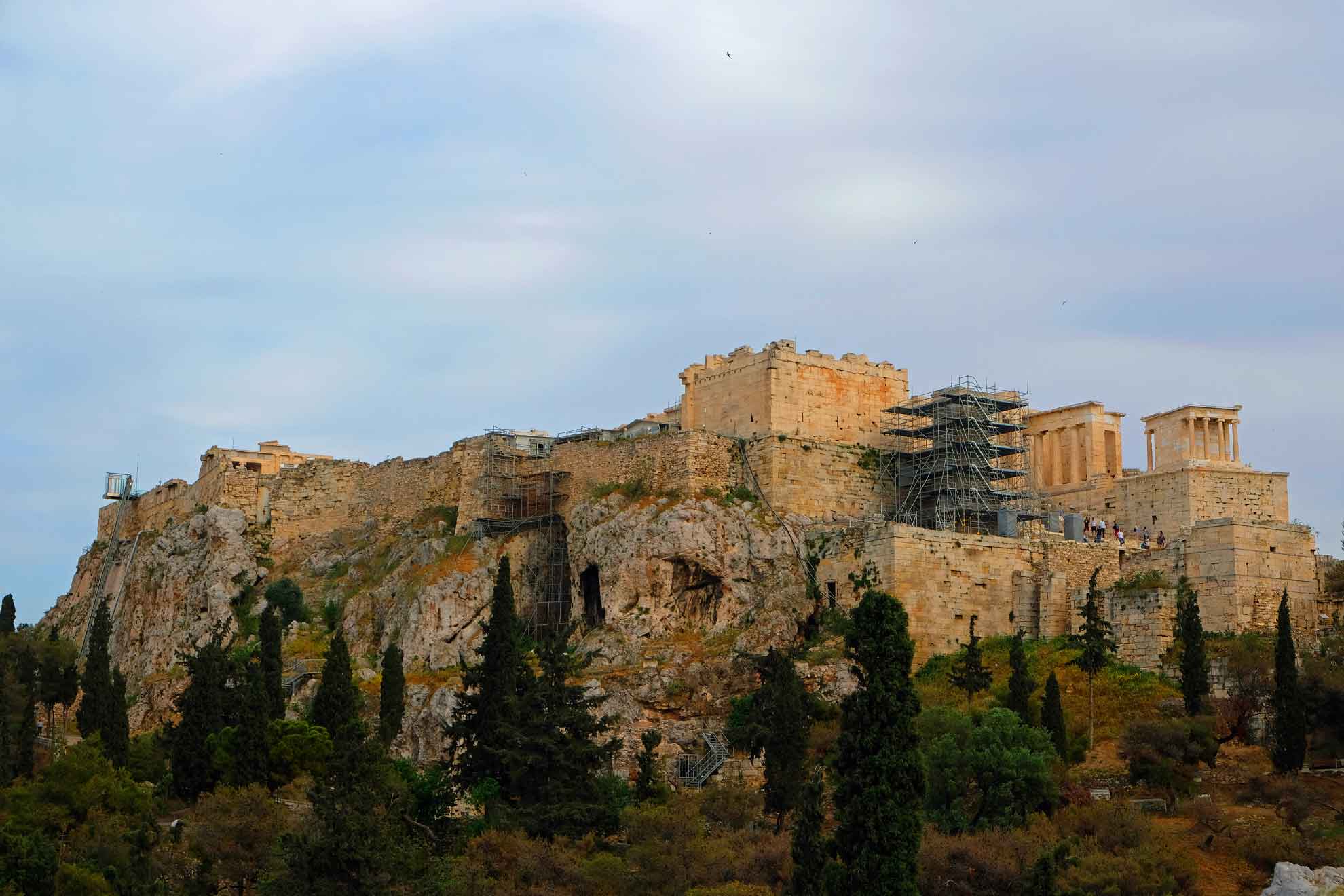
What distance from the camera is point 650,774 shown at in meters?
44.2

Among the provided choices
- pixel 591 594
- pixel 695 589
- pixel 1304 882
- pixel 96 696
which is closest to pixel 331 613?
pixel 591 594

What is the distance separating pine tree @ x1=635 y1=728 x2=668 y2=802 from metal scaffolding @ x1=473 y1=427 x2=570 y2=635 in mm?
13194

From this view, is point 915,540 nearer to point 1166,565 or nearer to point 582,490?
point 1166,565

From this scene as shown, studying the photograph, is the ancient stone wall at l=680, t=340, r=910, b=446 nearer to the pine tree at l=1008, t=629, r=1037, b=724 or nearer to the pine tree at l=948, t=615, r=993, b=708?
the pine tree at l=948, t=615, r=993, b=708

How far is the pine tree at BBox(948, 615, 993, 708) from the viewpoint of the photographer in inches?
1885

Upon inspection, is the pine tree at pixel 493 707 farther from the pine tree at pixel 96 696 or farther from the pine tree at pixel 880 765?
the pine tree at pixel 96 696

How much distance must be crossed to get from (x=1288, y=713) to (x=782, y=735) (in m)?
10.9

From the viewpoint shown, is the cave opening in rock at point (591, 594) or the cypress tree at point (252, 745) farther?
the cave opening in rock at point (591, 594)

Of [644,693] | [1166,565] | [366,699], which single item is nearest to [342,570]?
[366,699]

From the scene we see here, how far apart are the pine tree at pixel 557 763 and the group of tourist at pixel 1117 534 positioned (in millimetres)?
18536

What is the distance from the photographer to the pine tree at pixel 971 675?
47875mm

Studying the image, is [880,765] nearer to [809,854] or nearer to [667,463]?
[809,854]

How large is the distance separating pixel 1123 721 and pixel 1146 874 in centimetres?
941

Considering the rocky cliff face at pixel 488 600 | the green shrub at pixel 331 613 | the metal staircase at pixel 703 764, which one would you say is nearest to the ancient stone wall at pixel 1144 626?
the rocky cliff face at pixel 488 600
